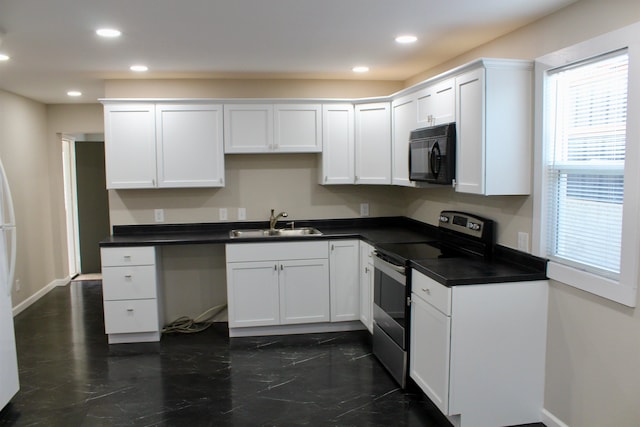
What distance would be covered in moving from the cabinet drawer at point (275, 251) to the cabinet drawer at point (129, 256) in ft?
2.17

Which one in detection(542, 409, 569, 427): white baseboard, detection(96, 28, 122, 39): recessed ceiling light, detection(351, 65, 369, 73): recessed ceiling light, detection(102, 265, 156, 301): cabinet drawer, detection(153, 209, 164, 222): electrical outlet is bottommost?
detection(542, 409, 569, 427): white baseboard

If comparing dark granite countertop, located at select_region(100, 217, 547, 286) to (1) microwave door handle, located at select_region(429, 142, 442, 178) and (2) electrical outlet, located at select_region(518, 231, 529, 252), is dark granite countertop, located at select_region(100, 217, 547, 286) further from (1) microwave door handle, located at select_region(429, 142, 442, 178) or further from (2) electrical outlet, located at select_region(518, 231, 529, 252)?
(1) microwave door handle, located at select_region(429, 142, 442, 178)

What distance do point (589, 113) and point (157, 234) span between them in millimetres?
3683

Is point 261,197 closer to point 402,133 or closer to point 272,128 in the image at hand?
point 272,128

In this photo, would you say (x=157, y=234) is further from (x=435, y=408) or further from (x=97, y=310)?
(x=435, y=408)

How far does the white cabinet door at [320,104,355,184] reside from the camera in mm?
4645

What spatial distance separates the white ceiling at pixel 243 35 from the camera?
267 cm

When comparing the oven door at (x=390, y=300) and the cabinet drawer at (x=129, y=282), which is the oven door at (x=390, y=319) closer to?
the oven door at (x=390, y=300)

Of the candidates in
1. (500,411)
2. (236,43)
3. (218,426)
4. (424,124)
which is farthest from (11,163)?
(500,411)

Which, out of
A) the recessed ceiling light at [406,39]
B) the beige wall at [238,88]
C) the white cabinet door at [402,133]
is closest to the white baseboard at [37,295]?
the beige wall at [238,88]

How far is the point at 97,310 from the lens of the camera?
5.46m

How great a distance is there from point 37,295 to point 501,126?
5.52 m

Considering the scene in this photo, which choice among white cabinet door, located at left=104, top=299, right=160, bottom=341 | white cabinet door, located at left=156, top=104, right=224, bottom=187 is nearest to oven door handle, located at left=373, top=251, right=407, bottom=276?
white cabinet door, located at left=156, top=104, right=224, bottom=187

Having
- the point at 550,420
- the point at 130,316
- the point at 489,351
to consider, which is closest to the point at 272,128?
the point at 130,316
